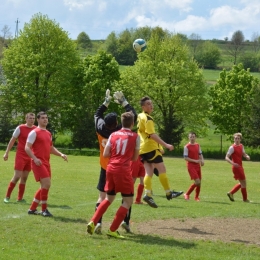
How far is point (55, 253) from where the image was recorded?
301 inches

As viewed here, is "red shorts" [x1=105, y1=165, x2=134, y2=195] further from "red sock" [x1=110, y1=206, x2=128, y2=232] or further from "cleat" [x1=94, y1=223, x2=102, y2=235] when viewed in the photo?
"cleat" [x1=94, y1=223, x2=102, y2=235]

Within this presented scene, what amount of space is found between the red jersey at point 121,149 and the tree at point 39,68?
165 feet

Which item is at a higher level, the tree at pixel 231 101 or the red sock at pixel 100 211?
the tree at pixel 231 101

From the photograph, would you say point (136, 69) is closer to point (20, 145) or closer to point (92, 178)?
point (92, 178)

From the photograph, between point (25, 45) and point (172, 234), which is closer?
point (172, 234)

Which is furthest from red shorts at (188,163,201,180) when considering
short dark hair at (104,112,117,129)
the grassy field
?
short dark hair at (104,112,117,129)

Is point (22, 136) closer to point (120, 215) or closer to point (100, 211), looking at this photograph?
point (100, 211)

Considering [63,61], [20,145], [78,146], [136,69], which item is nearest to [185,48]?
[136,69]

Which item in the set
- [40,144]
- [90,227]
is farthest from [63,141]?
[90,227]

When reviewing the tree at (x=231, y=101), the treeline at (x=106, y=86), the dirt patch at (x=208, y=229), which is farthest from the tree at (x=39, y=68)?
the dirt patch at (x=208, y=229)

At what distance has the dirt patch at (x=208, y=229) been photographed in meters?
9.36

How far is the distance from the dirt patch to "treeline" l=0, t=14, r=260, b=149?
4418 centimetres

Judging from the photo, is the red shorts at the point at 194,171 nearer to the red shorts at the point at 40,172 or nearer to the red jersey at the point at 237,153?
the red jersey at the point at 237,153

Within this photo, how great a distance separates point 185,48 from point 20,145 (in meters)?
50.4
